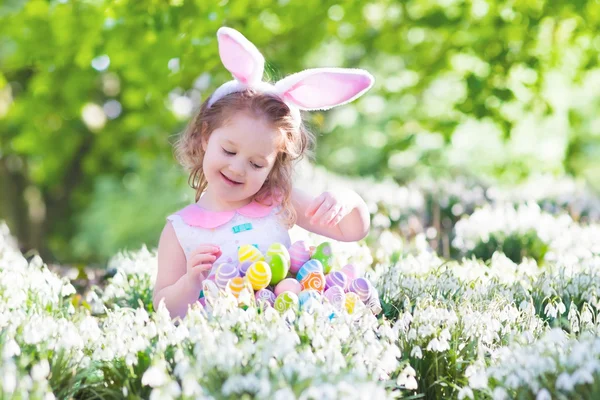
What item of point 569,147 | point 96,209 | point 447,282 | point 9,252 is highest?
point 447,282

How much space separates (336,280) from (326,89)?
2.82 ft

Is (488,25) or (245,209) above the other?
(245,209)

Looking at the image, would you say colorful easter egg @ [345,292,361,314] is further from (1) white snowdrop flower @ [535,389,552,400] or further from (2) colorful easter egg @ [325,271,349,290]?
(1) white snowdrop flower @ [535,389,552,400]

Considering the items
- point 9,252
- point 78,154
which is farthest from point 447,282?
point 78,154

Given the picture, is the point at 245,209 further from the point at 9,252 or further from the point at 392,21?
the point at 392,21

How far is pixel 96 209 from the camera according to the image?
14.1 m

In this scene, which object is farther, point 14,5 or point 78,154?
point 78,154

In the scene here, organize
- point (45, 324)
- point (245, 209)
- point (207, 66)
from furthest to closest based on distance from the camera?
point (207, 66) → point (245, 209) → point (45, 324)

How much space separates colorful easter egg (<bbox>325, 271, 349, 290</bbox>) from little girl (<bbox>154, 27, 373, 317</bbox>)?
238 millimetres

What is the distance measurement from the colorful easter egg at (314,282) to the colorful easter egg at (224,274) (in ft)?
0.92

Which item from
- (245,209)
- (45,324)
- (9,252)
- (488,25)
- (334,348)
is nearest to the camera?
(334,348)

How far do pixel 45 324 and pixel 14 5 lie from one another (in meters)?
8.89

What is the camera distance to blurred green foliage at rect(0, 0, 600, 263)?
718 centimetres

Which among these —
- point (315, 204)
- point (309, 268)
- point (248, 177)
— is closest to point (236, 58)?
point (248, 177)
